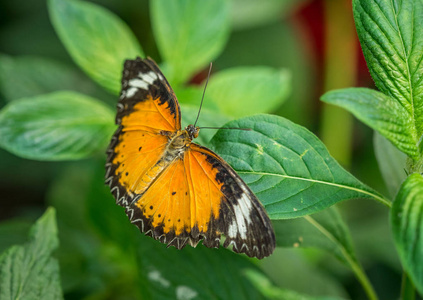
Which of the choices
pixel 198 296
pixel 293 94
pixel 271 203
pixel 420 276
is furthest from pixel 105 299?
pixel 293 94

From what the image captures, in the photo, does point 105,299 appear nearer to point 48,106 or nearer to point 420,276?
point 48,106

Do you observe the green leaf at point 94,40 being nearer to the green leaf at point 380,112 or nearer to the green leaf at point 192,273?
the green leaf at point 192,273

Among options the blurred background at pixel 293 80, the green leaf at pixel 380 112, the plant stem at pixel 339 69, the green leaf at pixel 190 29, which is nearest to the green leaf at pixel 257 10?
the blurred background at pixel 293 80

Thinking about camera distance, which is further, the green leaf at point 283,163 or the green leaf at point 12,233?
the green leaf at point 12,233

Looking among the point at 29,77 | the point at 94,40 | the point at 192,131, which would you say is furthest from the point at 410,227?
the point at 29,77

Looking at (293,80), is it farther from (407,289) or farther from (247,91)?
(407,289)

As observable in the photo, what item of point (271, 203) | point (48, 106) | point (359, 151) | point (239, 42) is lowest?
point (271, 203)
